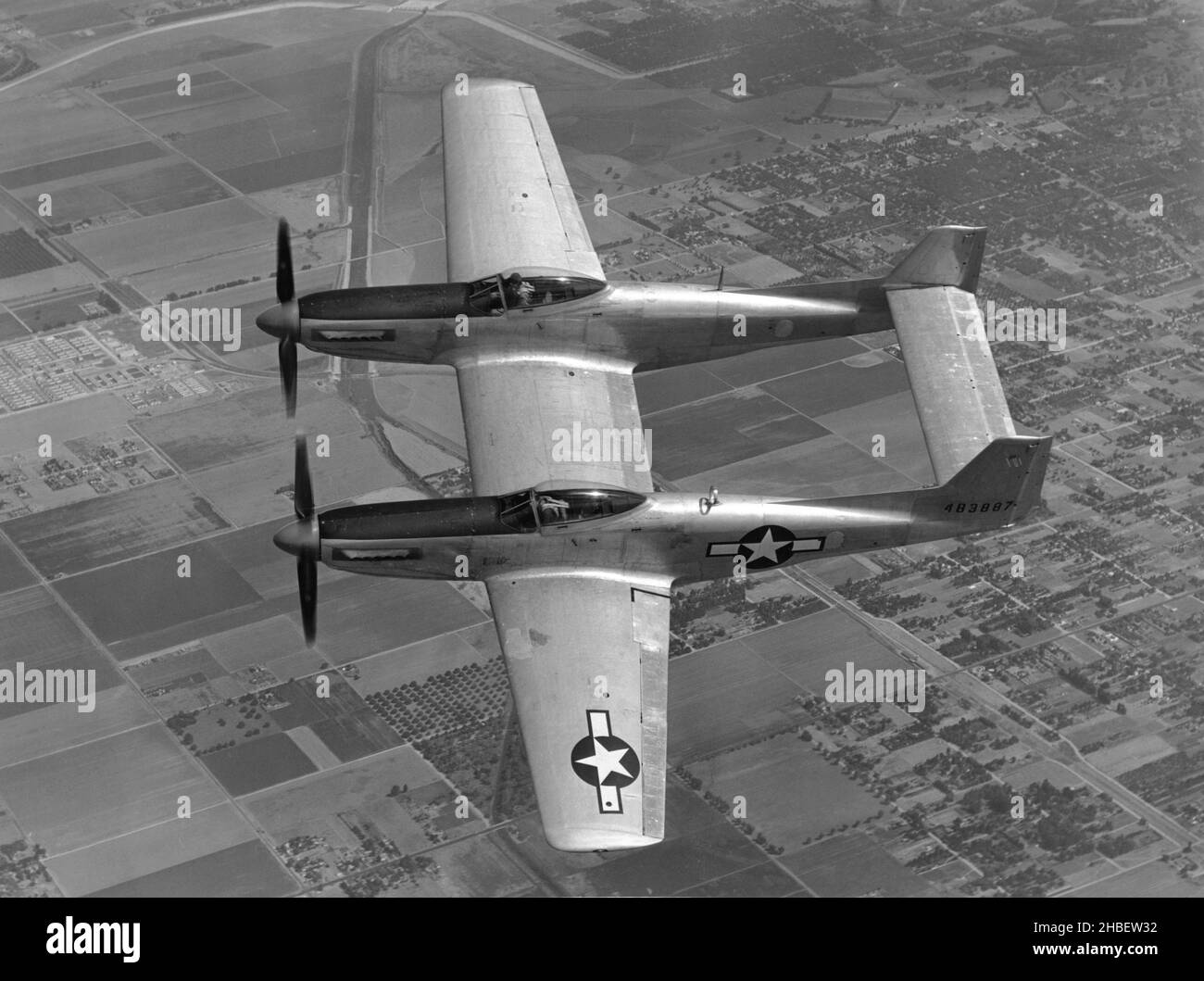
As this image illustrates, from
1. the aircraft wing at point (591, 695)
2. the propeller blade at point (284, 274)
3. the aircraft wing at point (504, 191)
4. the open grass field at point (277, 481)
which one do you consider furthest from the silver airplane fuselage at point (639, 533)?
the open grass field at point (277, 481)

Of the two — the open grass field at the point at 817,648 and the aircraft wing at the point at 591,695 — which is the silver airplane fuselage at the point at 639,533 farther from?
the open grass field at the point at 817,648

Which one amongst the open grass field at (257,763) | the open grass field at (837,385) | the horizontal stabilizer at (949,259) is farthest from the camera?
the open grass field at (837,385)

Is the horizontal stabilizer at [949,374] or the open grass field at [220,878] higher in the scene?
the horizontal stabilizer at [949,374]

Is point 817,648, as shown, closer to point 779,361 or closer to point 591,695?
point 779,361

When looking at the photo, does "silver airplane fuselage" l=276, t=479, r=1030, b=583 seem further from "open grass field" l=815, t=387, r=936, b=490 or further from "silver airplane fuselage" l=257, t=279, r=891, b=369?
"open grass field" l=815, t=387, r=936, b=490

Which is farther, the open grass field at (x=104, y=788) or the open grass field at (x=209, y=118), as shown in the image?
the open grass field at (x=209, y=118)

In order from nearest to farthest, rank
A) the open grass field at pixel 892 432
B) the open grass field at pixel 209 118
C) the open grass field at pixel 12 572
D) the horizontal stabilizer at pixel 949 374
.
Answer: the horizontal stabilizer at pixel 949 374
the open grass field at pixel 12 572
the open grass field at pixel 892 432
the open grass field at pixel 209 118

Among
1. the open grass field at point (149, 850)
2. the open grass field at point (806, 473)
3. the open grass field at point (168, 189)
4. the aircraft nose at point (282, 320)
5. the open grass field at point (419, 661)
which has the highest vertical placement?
the aircraft nose at point (282, 320)
